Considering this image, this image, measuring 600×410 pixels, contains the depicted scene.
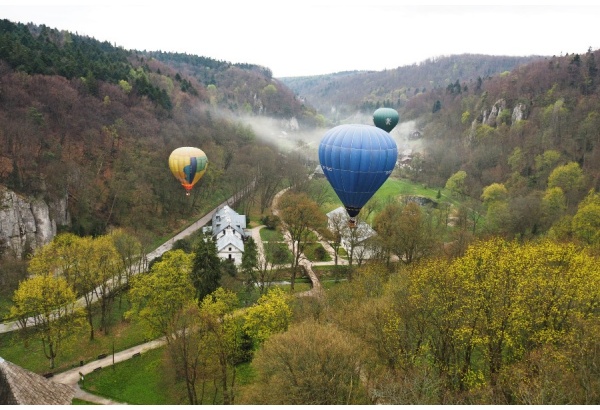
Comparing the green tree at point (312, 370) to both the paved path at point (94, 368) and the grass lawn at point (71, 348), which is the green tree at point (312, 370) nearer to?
the paved path at point (94, 368)

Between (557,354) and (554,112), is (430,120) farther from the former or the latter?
(557,354)

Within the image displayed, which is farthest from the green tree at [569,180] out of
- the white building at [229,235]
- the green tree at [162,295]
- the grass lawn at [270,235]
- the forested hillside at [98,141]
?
the green tree at [162,295]

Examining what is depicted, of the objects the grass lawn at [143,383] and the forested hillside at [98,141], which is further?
the forested hillside at [98,141]

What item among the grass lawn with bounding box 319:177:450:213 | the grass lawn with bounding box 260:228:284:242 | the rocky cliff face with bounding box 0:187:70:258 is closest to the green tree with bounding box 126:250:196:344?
the rocky cliff face with bounding box 0:187:70:258

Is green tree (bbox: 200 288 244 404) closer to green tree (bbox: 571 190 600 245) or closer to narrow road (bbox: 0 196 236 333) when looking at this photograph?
narrow road (bbox: 0 196 236 333)

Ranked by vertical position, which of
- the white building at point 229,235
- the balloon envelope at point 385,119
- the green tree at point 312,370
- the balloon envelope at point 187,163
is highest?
the balloon envelope at point 385,119
